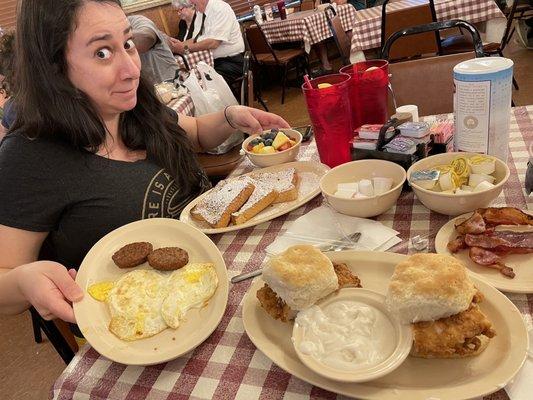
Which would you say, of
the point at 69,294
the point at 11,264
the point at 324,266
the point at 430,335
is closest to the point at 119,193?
the point at 11,264

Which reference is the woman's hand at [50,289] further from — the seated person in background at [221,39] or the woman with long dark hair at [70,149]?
the seated person in background at [221,39]

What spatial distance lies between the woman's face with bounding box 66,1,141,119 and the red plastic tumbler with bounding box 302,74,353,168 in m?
0.50

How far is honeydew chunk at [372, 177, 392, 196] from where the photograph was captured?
955mm

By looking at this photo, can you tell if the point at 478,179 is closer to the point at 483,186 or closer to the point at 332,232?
the point at 483,186

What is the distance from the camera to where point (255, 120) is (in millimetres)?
1464

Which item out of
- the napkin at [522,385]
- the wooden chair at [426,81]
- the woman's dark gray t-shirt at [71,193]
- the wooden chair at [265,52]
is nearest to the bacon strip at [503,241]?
the napkin at [522,385]

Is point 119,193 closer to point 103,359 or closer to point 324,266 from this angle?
point 103,359

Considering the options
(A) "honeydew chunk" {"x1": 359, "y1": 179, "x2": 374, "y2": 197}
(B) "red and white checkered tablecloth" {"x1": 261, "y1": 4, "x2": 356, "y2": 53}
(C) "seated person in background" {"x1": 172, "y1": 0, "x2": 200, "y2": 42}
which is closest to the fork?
(A) "honeydew chunk" {"x1": 359, "y1": 179, "x2": 374, "y2": 197}

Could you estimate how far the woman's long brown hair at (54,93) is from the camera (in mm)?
1035

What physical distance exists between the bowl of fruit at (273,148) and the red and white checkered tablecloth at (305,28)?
12.8 ft

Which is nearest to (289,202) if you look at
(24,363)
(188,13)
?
(24,363)

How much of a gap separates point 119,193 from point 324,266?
762 millimetres

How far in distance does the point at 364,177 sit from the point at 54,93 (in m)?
0.86

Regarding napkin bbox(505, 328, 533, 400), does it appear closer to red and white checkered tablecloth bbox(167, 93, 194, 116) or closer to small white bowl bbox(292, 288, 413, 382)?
small white bowl bbox(292, 288, 413, 382)
